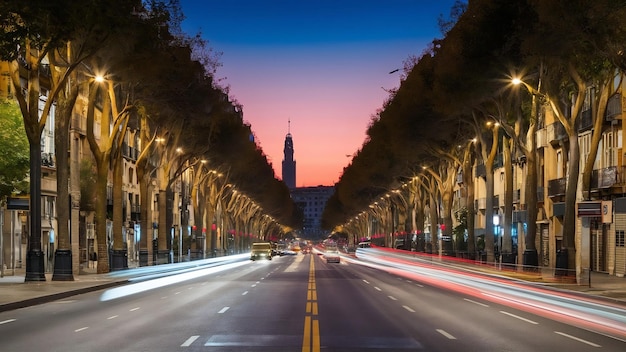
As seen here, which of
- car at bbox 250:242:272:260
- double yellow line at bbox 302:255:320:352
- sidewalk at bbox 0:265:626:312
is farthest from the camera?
car at bbox 250:242:272:260

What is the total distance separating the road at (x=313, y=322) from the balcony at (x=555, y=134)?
25.9m

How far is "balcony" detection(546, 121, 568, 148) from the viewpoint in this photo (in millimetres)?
56188

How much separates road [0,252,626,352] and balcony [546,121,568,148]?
25.9m

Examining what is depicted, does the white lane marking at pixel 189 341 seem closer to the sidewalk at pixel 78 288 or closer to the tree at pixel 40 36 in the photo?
the sidewalk at pixel 78 288

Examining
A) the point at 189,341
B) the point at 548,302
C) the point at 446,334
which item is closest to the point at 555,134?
the point at 548,302

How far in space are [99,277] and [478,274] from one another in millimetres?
20422

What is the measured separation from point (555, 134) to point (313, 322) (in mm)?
42309

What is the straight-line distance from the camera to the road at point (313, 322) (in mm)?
15547

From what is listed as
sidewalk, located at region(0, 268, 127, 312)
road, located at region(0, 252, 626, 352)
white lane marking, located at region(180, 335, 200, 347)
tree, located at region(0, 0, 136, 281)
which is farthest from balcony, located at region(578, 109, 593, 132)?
white lane marking, located at region(180, 335, 200, 347)

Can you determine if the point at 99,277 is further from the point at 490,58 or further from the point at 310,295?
the point at 490,58

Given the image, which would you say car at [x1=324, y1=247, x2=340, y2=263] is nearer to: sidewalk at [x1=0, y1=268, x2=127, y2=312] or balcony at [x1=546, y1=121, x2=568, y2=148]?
balcony at [x1=546, y1=121, x2=568, y2=148]

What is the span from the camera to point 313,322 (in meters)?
19.9

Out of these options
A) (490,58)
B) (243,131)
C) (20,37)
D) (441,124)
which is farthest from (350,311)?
(243,131)

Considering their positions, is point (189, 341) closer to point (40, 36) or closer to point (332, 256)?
point (40, 36)
